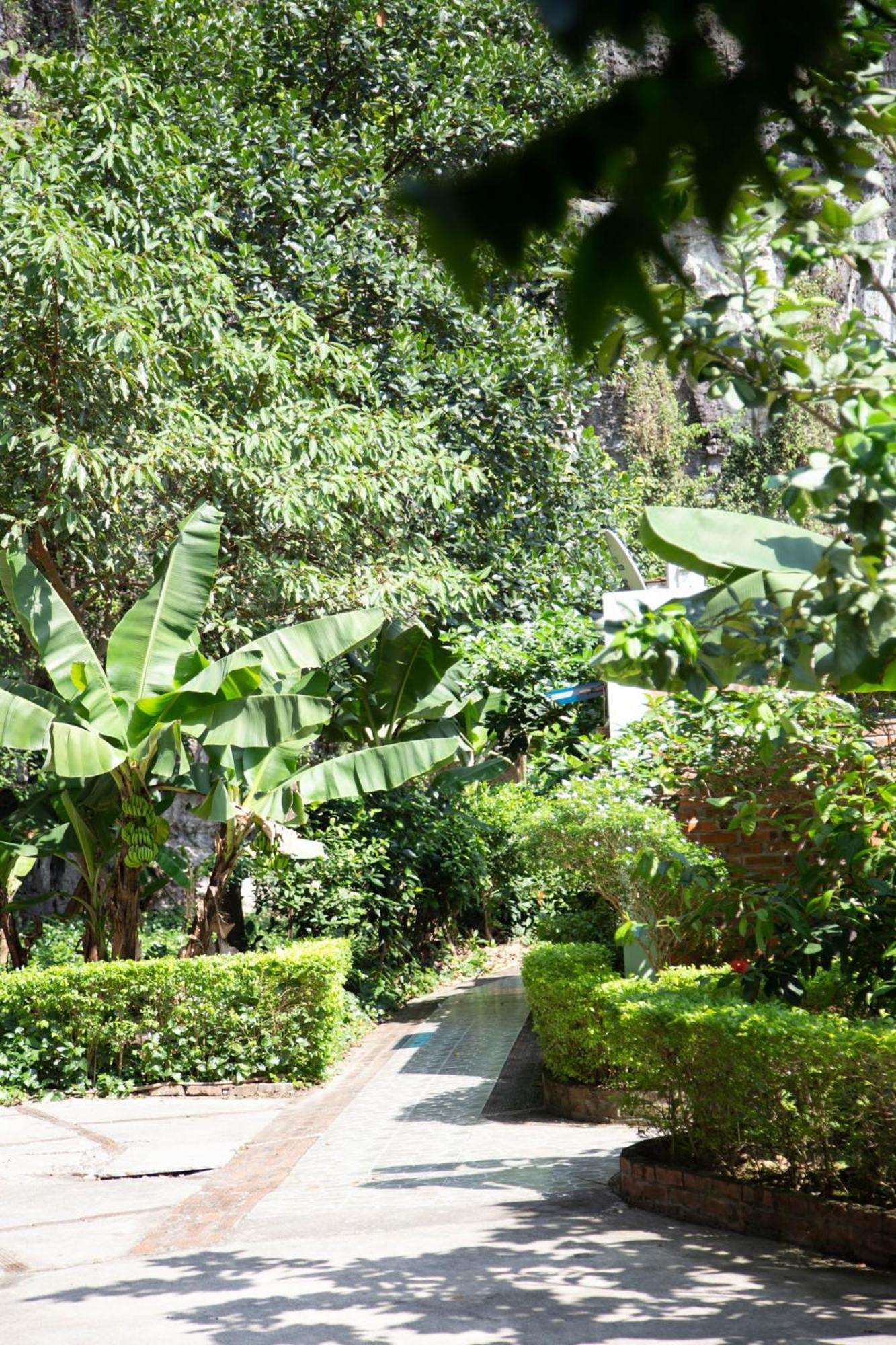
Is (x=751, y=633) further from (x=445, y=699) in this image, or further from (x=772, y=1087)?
(x=445, y=699)

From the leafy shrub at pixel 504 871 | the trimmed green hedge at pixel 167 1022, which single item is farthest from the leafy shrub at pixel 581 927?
the leafy shrub at pixel 504 871

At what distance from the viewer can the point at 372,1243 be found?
594 centimetres

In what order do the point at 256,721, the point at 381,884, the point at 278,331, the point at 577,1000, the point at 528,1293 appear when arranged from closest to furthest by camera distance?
the point at 528,1293, the point at 577,1000, the point at 256,721, the point at 278,331, the point at 381,884

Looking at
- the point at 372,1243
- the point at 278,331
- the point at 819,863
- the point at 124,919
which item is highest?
the point at 278,331

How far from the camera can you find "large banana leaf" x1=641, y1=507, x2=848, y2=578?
561 cm

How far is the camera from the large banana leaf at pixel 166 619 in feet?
32.9

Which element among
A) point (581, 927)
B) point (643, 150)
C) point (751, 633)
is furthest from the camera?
point (581, 927)

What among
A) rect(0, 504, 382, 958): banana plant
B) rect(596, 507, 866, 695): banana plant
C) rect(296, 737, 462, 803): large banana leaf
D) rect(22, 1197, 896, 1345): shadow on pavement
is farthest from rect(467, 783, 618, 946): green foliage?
rect(596, 507, 866, 695): banana plant

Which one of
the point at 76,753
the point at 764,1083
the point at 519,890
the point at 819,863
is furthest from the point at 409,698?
the point at 764,1083

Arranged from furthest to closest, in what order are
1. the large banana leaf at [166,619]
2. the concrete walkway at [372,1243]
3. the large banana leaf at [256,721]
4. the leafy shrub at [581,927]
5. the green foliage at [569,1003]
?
the leafy shrub at [581,927] → the large banana leaf at [166,619] → the large banana leaf at [256,721] → the green foliage at [569,1003] → the concrete walkway at [372,1243]

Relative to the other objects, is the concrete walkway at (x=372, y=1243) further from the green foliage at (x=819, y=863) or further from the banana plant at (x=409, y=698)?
the banana plant at (x=409, y=698)

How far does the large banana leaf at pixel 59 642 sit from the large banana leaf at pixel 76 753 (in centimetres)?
42

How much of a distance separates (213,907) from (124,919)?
82 centimetres

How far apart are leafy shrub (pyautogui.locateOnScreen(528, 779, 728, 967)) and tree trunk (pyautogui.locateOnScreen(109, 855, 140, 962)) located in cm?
428
